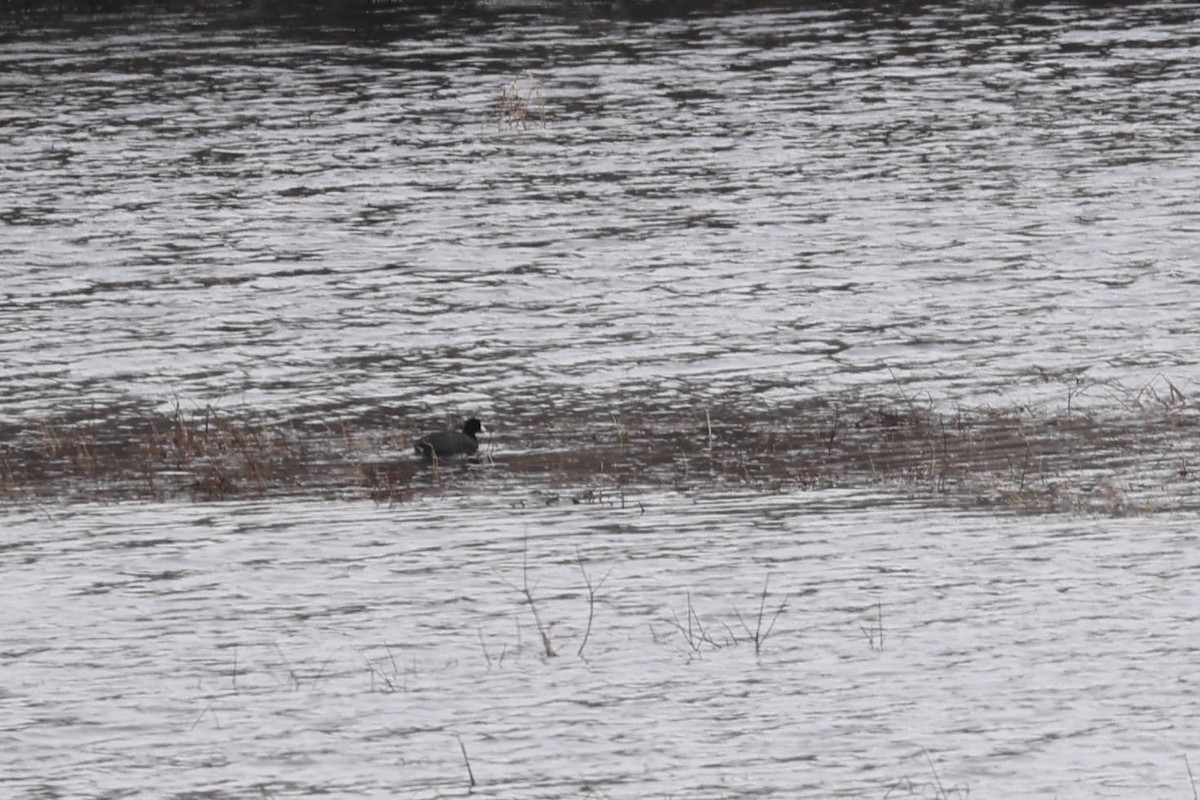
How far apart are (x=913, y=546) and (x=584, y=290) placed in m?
13.0

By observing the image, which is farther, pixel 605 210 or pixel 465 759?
pixel 605 210

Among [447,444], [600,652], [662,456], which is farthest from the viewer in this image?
[662,456]

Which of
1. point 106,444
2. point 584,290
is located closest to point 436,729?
point 106,444

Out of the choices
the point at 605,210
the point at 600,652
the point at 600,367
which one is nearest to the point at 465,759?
the point at 600,652

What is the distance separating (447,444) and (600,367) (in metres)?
4.96

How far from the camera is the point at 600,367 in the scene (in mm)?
23688

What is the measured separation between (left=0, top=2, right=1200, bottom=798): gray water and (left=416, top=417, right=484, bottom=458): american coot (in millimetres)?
690

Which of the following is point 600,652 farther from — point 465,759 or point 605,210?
point 605,210

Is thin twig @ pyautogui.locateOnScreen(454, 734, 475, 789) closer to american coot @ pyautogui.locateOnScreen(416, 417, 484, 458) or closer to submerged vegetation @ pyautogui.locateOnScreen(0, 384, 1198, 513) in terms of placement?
submerged vegetation @ pyautogui.locateOnScreen(0, 384, 1198, 513)

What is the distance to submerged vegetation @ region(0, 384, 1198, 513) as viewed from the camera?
17812 millimetres

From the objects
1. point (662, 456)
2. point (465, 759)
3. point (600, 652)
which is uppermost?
point (465, 759)

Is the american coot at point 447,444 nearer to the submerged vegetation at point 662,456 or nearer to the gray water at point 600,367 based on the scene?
the submerged vegetation at point 662,456

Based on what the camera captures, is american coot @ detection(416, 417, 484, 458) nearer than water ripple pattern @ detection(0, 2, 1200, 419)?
Yes

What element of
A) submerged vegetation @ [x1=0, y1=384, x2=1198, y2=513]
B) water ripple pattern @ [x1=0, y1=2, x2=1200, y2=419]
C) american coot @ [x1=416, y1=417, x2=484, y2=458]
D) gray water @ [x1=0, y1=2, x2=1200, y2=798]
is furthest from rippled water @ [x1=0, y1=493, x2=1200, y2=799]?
water ripple pattern @ [x1=0, y1=2, x2=1200, y2=419]
